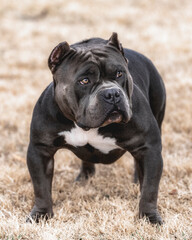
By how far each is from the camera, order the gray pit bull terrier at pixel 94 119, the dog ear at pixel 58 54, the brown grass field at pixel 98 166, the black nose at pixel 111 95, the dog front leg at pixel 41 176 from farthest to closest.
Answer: the dog front leg at pixel 41 176
the brown grass field at pixel 98 166
the dog ear at pixel 58 54
the gray pit bull terrier at pixel 94 119
the black nose at pixel 111 95

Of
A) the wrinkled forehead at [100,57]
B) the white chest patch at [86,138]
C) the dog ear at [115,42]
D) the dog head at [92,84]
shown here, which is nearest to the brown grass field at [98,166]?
the white chest patch at [86,138]

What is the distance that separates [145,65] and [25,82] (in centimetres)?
457

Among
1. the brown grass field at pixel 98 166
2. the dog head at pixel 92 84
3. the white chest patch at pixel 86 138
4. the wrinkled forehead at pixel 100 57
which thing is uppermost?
the wrinkled forehead at pixel 100 57

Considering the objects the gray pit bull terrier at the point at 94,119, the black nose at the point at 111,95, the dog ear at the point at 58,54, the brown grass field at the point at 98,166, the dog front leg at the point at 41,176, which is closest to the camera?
the black nose at the point at 111,95

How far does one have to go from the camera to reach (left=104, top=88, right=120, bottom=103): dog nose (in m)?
2.84

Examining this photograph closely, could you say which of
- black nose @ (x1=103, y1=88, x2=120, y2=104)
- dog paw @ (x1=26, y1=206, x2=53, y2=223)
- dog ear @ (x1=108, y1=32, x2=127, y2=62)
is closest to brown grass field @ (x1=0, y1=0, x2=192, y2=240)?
dog paw @ (x1=26, y1=206, x2=53, y2=223)

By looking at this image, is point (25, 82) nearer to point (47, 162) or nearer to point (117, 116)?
point (47, 162)

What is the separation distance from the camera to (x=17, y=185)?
13.8 ft

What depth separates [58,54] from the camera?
124 inches

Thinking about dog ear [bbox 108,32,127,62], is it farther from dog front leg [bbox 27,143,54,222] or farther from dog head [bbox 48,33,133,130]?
dog front leg [bbox 27,143,54,222]

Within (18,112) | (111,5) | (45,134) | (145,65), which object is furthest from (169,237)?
(111,5)

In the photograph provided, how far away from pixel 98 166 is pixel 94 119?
1.97m

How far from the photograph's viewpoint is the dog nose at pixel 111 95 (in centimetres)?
284

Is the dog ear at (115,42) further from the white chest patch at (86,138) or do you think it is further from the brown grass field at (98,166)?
the brown grass field at (98,166)
